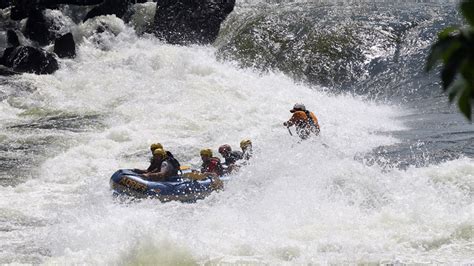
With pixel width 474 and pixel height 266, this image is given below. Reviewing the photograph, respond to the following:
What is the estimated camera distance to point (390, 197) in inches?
355

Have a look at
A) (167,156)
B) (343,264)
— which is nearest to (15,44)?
(167,156)

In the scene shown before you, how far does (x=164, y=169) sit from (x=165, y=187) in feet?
1.09

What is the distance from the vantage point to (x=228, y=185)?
33.7ft

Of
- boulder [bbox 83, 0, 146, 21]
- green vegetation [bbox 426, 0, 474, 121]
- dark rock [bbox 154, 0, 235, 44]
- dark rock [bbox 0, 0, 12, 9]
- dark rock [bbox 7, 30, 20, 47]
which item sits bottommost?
dark rock [bbox 0, 0, 12, 9]

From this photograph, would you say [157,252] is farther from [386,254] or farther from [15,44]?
[15,44]

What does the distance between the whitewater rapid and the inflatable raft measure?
199 mm

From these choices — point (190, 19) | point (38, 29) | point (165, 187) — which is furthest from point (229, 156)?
point (38, 29)

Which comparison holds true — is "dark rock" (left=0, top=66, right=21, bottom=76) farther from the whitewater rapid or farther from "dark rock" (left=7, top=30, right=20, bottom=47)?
"dark rock" (left=7, top=30, right=20, bottom=47)

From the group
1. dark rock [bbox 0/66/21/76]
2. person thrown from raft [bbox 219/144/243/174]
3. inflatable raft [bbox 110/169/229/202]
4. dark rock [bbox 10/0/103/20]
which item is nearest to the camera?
inflatable raft [bbox 110/169/229/202]

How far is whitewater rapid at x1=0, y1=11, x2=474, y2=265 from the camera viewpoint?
743 centimetres

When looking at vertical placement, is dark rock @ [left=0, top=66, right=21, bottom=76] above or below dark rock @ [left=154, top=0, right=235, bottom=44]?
below

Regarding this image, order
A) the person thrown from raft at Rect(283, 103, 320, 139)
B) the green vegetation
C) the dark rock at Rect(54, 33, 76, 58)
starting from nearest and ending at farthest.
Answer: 1. the green vegetation
2. the person thrown from raft at Rect(283, 103, 320, 139)
3. the dark rock at Rect(54, 33, 76, 58)

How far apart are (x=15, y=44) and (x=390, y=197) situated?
50.9 ft

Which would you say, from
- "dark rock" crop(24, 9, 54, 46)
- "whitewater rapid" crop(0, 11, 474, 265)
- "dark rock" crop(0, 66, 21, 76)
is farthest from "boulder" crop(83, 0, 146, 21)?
"dark rock" crop(0, 66, 21, 76)
